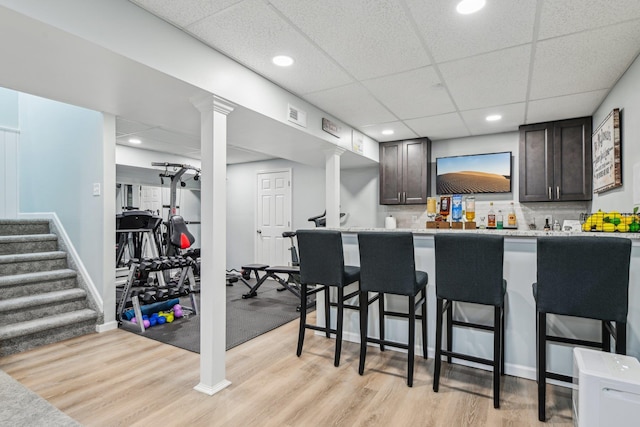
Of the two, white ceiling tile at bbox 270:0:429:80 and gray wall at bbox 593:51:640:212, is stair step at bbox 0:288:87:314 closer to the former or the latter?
white ceiling tile at bbox 270:0:429:80

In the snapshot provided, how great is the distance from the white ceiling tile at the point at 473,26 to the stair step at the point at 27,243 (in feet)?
14.6

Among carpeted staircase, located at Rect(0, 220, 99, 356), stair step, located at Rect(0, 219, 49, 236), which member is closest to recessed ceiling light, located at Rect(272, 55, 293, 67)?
carpeted staircase, located at Rect(0, 220, 99, 356)

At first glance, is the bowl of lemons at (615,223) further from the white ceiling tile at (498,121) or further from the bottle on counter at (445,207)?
the white ceiling tile at (498,121)

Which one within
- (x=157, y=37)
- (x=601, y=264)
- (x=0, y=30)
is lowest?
(x=601, y=264)

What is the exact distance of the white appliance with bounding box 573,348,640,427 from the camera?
5.01 feet

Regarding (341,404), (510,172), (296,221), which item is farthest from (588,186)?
(296,221)

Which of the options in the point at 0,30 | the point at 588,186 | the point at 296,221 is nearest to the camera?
the point at 0,30

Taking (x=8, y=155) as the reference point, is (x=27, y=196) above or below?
below

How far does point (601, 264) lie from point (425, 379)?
4.48 feet

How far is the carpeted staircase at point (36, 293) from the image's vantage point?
10.1 ft

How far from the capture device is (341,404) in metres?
2.19

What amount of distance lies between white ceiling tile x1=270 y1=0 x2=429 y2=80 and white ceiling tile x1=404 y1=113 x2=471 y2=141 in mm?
1533

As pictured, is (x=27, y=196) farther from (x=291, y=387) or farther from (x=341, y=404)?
(x=341, y=404)

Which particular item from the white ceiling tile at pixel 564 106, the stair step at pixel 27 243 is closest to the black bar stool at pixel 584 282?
the white ceiling tile at pixel 564 106
